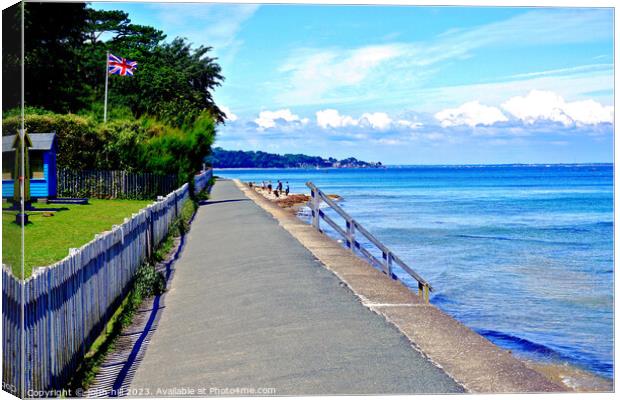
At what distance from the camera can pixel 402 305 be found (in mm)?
10398

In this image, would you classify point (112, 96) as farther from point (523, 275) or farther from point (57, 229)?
point (523, 275)

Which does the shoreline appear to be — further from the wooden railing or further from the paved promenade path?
the paved promenade path

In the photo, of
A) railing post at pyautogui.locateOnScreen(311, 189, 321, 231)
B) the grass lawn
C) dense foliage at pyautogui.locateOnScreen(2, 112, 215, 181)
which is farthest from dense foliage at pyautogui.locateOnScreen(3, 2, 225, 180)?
railing post at pyautogui.locateOnScreen(311, 189, 321, 231)

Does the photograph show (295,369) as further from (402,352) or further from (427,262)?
(427,262)

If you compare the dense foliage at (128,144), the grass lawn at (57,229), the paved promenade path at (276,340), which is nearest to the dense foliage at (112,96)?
the dense foliage at (128,144)

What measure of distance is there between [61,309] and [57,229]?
15.2 metres

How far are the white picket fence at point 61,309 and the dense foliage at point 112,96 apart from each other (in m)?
14.4

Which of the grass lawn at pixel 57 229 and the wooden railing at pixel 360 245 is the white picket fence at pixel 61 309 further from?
the wooden railing at pixel 360 245

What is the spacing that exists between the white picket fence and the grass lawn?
0.31 m

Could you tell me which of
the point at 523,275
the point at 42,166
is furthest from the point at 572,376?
the point at 42,166

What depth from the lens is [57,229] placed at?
21.4 metres

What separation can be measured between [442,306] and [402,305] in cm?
516

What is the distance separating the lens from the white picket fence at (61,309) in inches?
224

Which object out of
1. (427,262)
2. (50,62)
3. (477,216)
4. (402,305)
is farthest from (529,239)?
(50,62)
